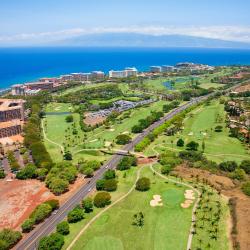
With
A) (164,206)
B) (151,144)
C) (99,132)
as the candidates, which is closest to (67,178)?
(164,206)

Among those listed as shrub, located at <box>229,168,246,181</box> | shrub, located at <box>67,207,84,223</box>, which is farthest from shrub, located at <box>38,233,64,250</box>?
shrub, located at <box>229,168,246,181</box>

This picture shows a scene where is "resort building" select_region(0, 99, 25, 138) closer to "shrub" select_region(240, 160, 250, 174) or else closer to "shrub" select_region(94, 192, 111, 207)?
"shrub" select_region(94, 192, 111, 207)

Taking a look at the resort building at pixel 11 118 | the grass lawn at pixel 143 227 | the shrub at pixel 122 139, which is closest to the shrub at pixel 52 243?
the grass lawn at pixel 143 227

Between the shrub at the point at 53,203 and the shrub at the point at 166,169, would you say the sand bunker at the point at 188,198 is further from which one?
the shrub at the point at 53,203

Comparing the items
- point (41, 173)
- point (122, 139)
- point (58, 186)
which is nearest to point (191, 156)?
point (122, 139)

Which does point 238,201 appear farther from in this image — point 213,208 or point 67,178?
point 67,178

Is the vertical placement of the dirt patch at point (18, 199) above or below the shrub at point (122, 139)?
below
